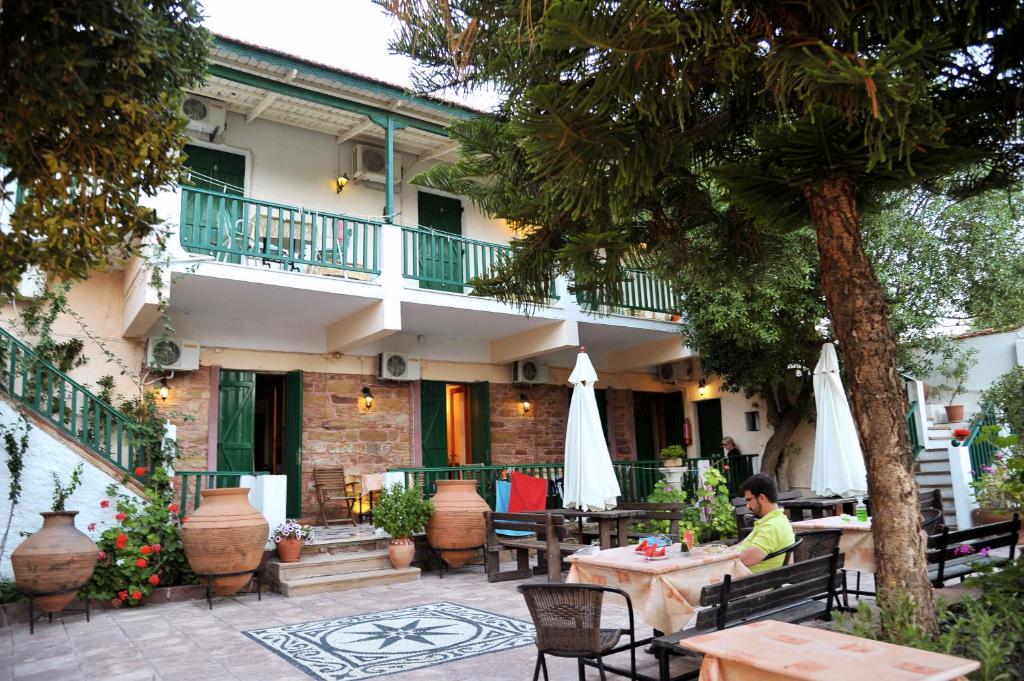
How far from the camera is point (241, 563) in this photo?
7.20m

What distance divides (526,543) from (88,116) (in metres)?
6.11

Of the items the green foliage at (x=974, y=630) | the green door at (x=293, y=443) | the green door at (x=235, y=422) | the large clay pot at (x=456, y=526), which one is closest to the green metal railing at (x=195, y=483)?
the green door at (x=235, y=422)

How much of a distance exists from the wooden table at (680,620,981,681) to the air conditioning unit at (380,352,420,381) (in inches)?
352

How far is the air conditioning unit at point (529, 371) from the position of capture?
1242cm

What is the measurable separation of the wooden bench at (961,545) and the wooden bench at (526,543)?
3.35 meters

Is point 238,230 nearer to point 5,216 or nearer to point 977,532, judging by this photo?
point 5,216

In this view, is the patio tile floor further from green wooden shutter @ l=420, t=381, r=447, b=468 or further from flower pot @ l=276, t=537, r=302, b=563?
green wooden shutter @ l=420, t=381, r=447, b=468

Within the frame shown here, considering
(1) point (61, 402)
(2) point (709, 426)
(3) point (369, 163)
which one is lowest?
(2) point (709, 426)

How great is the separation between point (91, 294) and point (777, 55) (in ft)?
29.4

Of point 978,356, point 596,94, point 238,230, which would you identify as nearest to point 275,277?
point 238,230

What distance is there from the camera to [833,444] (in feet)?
26.2

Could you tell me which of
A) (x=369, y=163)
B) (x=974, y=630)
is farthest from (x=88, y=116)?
(x=369, y=163)

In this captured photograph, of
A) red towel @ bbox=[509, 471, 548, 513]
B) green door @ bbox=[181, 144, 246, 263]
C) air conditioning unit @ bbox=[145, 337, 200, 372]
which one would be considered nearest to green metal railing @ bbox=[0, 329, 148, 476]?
air conditioning unit @ bbox=[145, 337, 200, 372]

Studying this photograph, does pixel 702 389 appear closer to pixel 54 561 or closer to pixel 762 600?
pixel 762 600
